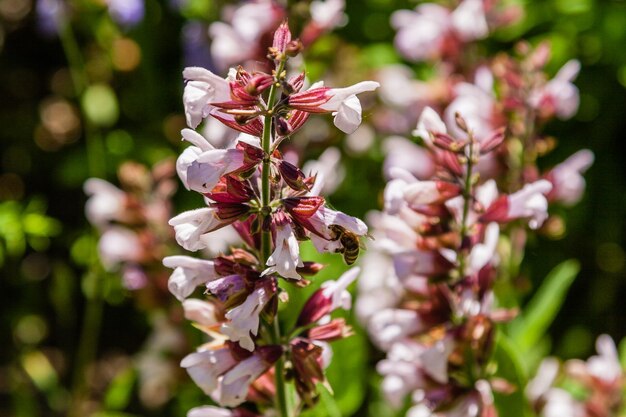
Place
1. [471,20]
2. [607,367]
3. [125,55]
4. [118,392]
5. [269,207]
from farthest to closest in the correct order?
[125,55] → [118,392] → [471,20] → [607,367] → [269,207]

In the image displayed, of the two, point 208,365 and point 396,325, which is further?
point 396,325

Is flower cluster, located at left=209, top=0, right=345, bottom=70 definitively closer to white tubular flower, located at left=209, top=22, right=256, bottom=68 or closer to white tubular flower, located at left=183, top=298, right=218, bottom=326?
white tubular flower, located at left=209, top=22, right=256, bottom=68

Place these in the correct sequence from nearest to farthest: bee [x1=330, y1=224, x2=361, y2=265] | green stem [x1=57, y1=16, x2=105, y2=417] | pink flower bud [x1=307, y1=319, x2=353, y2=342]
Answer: bee [x1=330, y1=224, x2=361, y2=265]
pink flower bud [x1=307, y1=319, x2=353, y2=342]
green stem [x1=57, y1=16, x2=105, y2=417]

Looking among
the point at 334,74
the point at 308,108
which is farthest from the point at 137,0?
the point at 308,108

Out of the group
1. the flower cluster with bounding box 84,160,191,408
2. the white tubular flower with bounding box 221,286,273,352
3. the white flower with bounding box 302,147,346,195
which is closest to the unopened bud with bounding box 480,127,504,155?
the white flower with bounding box 302,147,346,195

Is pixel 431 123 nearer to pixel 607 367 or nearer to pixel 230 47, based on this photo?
pixel 607 367

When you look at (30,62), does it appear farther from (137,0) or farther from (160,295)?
(160,295)

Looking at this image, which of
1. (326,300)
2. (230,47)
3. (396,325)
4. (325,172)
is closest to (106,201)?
(230,47)
